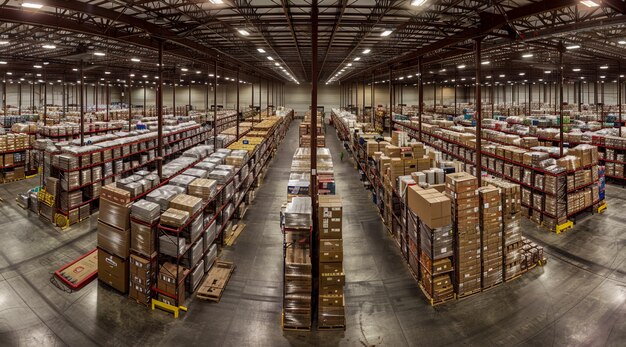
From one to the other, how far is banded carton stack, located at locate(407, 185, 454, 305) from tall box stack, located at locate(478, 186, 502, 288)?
0.85m

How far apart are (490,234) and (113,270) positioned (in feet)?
28.5

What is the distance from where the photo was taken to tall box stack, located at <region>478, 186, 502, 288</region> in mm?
7891

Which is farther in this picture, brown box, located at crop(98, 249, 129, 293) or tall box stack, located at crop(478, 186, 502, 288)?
tall box stack, located at crop(478, 186, 502, 288)

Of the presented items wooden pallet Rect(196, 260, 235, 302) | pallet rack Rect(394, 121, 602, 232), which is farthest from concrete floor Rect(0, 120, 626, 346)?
pallet rack Rect(394, 121, 602, 232)

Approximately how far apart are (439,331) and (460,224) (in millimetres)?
2316

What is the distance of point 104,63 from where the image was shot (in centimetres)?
2428

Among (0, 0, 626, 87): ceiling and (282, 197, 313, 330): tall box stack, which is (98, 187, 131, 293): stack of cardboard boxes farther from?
(0, 0, 626, 87): ceiling

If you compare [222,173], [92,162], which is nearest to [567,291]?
[222,173]

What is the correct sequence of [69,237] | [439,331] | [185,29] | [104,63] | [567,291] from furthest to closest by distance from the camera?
[104,63] < [185,29] < [69,237] < [567,291] < [439,331]

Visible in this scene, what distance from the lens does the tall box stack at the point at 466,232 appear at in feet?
25.1

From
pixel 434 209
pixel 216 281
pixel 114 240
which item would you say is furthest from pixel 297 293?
pixel 114 240

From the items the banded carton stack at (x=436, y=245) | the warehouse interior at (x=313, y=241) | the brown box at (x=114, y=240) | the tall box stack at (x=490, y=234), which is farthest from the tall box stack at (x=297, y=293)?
the tall box stack at (x=490, y=234)

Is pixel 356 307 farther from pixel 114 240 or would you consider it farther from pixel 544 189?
pixel 544 189

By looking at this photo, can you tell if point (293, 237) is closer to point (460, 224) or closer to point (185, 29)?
point (460, 224)
